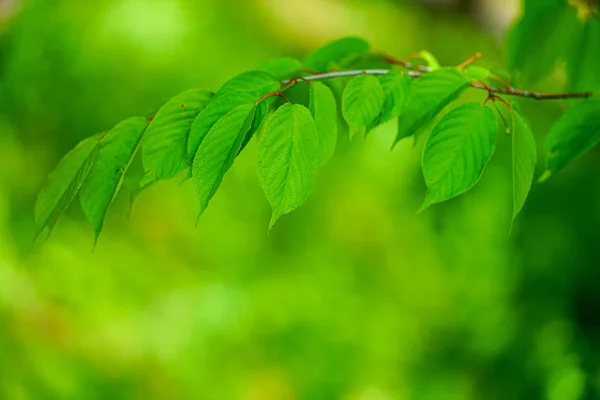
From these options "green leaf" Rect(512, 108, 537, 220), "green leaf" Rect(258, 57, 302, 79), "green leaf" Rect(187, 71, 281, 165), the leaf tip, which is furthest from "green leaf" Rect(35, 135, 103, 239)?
the leaf tip

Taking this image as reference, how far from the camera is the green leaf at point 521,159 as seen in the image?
66 cm

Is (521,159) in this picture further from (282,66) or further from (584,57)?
(584,57)

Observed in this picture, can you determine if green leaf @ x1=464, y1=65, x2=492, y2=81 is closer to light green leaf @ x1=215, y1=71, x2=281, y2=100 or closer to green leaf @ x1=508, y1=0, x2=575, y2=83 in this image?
light green leaf @ x1=215, y1=71, x2=281, y2=100

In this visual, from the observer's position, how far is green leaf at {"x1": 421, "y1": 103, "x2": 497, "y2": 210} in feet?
2.18

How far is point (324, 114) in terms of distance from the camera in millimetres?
762

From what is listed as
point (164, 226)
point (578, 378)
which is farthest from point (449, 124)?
point (578, 378)

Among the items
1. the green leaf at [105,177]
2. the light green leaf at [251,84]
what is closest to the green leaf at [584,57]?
the light green leaf at [251,84]

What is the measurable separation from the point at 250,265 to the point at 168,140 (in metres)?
1.35

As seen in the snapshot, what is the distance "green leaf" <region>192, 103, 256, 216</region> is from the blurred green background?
1.37m

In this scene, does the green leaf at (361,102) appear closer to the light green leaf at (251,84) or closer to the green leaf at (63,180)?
the light green leaf at (251,84)

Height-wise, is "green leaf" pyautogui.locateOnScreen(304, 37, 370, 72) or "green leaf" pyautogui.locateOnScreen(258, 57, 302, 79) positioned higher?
"green leaf" pyautogui.locateOnScreen(304, 37, 370, 72)

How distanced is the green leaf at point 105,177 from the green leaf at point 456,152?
32 cm

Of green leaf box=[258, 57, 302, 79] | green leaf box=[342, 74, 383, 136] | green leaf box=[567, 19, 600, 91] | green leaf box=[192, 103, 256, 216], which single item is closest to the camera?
green leaf box=[192, 103, 256, 216]

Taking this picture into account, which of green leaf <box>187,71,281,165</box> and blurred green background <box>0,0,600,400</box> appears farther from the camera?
blurred green background <box>0,0,600,400</box>
